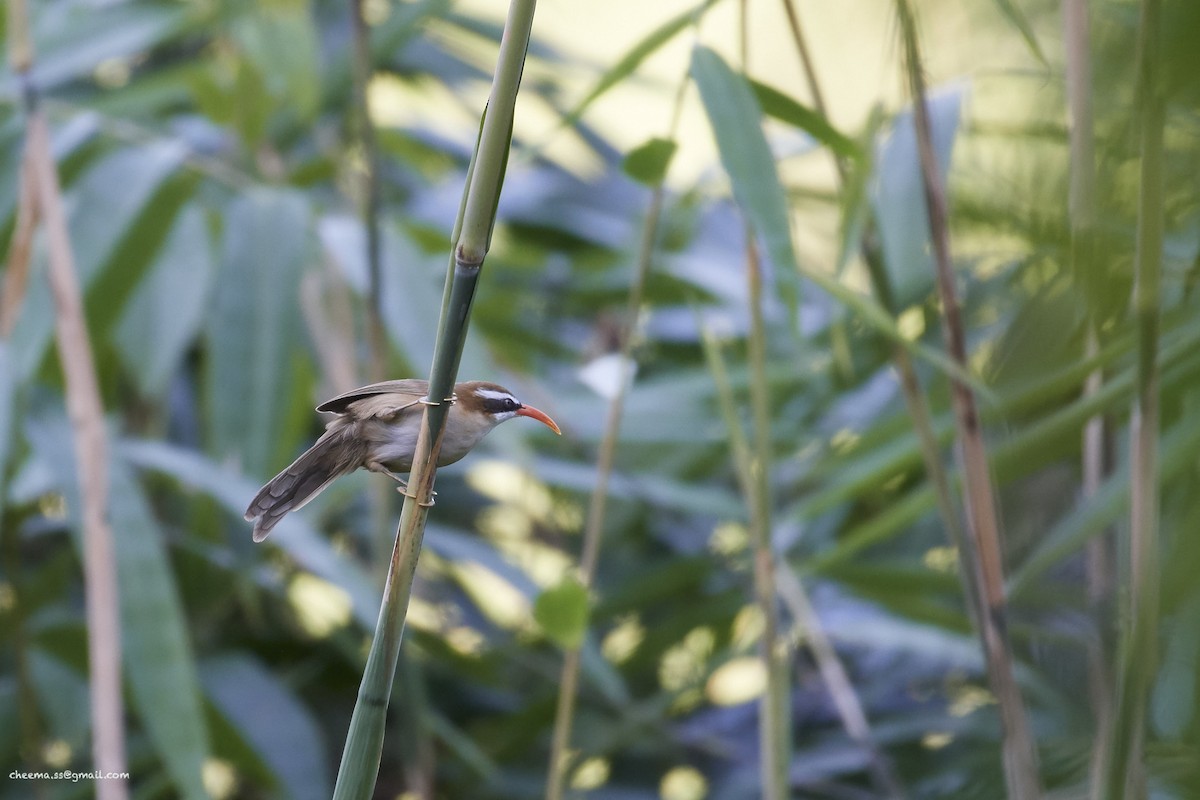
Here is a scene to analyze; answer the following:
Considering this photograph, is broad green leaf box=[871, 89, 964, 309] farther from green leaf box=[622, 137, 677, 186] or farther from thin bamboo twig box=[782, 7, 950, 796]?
green leaf box=[622, 137, 677, 186]

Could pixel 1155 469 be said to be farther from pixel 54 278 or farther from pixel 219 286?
pixel 219 286

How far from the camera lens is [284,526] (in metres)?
1.84

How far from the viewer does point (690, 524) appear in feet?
8.93

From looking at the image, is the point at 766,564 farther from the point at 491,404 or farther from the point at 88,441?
the point at 88,441

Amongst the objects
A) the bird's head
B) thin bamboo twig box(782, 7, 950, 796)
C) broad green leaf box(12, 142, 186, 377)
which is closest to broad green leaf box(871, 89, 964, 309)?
thin bamboo twig box(782, 7, 950, 796)

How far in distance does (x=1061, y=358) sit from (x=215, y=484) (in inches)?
61.5

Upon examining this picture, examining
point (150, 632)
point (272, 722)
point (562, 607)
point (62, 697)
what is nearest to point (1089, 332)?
point (562, 607)

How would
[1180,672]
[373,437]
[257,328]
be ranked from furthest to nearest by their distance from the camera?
[257,328] → [373,437] → [1180,672]

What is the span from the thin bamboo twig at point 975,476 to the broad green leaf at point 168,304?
52.6 inches

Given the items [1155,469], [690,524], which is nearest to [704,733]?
[690,524]

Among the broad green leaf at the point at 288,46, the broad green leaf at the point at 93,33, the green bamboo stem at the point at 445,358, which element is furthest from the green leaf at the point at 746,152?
the broad green leaf at the point at 93,33

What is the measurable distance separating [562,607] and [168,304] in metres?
1.21

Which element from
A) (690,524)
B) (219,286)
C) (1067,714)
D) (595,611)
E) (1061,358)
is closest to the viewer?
(1061,358)

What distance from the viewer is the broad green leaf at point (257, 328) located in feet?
5.35
